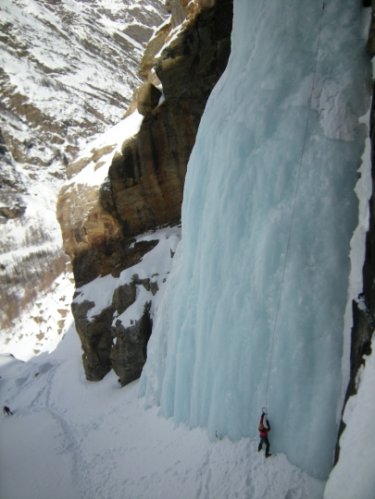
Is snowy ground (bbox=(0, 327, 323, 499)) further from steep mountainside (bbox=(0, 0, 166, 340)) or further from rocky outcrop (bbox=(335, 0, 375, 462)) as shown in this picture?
steep mountainside (bbox=(0, 0, 166, 340))

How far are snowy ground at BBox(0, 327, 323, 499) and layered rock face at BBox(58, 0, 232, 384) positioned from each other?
6.69 feet

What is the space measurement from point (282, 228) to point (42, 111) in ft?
212

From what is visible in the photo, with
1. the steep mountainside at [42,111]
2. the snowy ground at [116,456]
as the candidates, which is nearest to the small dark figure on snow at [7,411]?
the snowy ground at [116,456]

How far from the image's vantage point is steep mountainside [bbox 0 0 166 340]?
48688mm

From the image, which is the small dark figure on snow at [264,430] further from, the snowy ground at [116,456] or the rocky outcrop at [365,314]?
the rocky outcrop at [365,314]

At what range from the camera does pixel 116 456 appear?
10234 mm

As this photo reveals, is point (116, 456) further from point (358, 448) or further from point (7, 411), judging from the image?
point (7, 411)

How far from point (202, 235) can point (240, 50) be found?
460 cm

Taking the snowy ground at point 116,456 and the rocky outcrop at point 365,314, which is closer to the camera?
the rocky outcrop at point 365,314

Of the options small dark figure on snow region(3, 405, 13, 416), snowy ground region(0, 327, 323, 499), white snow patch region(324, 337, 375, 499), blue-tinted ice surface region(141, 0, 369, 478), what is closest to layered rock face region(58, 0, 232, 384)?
snowy ground region(0, 327, 323, 499)

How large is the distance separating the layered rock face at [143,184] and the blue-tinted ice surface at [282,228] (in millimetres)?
5099

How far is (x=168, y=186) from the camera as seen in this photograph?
1689 cm

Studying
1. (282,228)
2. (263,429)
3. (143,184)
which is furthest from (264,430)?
(143,184)

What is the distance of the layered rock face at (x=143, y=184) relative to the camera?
46.7 feet
